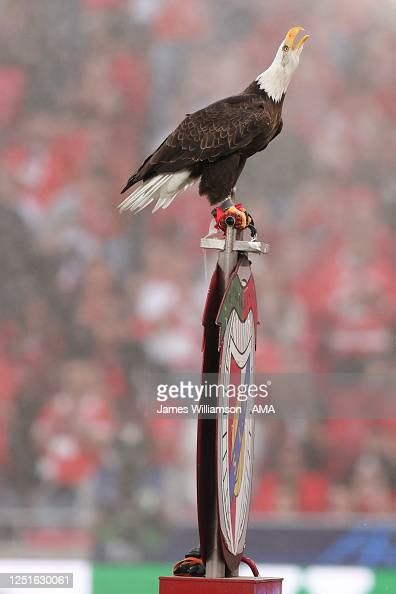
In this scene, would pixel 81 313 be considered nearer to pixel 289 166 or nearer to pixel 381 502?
pixel 289 166

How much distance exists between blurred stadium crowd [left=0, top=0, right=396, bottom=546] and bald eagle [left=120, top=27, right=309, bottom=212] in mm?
1999

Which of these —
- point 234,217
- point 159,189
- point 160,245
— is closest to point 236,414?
point 234,217

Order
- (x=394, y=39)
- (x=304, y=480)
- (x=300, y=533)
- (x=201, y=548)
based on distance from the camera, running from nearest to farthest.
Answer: (x=201, y=548)
(x=300, y=533)
(x=304, y=480)
(x=394, y=39)

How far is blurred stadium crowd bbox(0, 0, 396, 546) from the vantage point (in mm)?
3924

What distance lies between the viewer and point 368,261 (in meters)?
4.07

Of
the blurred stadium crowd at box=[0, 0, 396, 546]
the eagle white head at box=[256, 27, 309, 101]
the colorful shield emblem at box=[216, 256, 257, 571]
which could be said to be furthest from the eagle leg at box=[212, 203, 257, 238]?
the blurred stadium crowd at box=[0, 0, 396, 546]

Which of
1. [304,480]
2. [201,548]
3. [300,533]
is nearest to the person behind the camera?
[201,548]

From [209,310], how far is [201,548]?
14.2 inches

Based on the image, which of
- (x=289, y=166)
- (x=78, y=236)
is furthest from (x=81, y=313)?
(x=289, y=166)

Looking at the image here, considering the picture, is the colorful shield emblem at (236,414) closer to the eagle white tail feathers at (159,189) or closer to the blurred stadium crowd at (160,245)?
the eagle white tail feathers at (159,189)

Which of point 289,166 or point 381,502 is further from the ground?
point 289,166

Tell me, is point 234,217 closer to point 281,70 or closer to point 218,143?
point 218,143

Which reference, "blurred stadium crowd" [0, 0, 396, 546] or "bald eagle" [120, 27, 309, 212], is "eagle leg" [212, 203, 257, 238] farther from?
"blurred stadium crowd" [0, 0, 396, 546]

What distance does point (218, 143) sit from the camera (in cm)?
182
